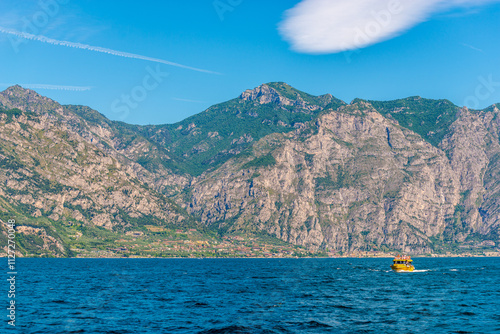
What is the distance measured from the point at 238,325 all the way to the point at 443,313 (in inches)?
1847

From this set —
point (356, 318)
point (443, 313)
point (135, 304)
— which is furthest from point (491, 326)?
point (135, 304)

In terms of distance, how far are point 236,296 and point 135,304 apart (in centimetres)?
3050

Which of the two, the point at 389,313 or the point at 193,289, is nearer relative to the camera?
the point at 389,313

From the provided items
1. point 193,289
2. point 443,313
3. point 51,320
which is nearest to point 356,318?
point 443,313

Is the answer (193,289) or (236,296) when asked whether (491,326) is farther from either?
(193,289)

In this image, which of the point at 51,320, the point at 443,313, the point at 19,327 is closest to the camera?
the point at 19,327

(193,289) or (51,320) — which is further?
(193,289)

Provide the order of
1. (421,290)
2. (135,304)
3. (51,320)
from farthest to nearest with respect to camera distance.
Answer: (421,290) < (135,304) < (51,320)

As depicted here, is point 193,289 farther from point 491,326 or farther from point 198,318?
point 491,326

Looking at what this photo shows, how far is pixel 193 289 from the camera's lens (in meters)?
163

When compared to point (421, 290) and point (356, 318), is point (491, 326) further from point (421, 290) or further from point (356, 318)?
point (421, 290)

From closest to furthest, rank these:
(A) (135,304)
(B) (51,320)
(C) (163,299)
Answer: (B) (51,320), (A) (135,304), (C) (163,299)

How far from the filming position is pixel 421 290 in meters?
160

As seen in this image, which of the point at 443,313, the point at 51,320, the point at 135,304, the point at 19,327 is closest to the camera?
the point at 19,327
